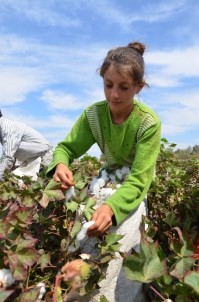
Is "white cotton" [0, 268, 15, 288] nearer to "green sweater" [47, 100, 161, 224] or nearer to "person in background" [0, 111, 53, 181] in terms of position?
"green sweater" [47, 100, 161, 224]

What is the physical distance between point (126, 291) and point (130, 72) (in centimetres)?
86

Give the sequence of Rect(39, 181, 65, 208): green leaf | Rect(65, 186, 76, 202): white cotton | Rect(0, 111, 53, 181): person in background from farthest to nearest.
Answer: Rect(0, 111, 53, 181): person in background, Rect(65, 186, 76, 202): white cotton, Rect(39, 181, 65, 208): green leaf

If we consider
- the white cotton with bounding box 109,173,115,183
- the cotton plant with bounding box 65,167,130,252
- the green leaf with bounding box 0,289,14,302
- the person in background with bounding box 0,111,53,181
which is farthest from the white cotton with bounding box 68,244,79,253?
the person in background with bounding box 0,111,53,181

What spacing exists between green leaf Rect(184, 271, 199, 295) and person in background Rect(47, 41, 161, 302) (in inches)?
15.4

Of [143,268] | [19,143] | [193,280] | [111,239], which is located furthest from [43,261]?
[19,143]

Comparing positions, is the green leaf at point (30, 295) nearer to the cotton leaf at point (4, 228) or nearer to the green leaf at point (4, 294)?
the green leaf at point (4, 294)

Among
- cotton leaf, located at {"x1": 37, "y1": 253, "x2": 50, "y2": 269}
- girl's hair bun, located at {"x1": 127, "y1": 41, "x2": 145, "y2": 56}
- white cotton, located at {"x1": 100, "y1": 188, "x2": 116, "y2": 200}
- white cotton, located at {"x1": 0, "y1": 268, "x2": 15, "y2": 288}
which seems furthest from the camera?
girl's hair bun, located at {"x1": 127, "y1": 41, "x2": 145, "y2": 56}

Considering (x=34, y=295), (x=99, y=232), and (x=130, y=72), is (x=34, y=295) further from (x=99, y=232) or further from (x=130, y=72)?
(x=130, y=72)

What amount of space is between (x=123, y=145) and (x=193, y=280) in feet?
2.96

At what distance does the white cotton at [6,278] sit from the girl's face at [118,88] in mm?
834

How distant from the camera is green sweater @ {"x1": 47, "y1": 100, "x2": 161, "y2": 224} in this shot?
162cm

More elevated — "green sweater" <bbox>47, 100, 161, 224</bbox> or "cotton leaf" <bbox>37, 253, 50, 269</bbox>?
"green sweater" <bbox>47, 100, 161, 224</bbox>

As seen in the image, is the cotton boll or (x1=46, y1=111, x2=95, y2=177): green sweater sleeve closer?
the cotton boll

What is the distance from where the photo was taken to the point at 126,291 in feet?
5.38
